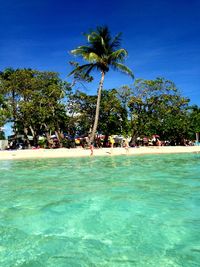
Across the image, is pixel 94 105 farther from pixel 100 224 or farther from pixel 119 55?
pixel 100 224

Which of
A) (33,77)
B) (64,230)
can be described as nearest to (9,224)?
(64,230)

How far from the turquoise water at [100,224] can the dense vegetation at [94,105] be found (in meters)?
22.4

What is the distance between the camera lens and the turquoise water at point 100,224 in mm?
4699

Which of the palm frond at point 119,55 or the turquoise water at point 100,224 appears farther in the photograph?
the palm frond at point 119,55

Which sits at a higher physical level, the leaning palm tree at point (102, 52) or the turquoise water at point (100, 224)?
the leaning palm tree at point (102, 52)

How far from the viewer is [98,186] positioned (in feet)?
35.3

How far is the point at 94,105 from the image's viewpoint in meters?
37.5

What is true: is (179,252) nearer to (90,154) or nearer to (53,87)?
(90,154)

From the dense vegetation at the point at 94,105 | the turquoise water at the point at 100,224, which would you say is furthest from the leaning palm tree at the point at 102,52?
the turquoise water at the point at 100,224

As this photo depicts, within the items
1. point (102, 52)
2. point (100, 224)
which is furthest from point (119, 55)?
point (100, 224)

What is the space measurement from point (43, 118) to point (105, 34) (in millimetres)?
10383

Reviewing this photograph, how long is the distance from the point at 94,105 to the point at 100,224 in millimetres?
31439

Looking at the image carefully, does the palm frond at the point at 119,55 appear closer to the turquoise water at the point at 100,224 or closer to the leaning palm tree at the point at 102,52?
the leaning palm tree at the point at 102,52

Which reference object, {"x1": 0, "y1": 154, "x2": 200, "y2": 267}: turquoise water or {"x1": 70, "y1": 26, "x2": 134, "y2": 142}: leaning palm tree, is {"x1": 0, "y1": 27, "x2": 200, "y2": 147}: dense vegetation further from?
{"x1": 0, "y1": 154, "x2": 200, "y2": 267}: turquoise water
